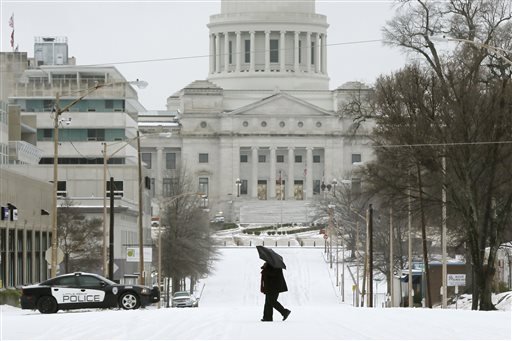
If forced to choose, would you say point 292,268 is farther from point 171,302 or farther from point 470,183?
point 470,183

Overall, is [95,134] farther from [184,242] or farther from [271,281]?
[271,281]

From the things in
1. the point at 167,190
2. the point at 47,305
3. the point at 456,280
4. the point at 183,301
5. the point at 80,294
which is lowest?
the point at 183,301

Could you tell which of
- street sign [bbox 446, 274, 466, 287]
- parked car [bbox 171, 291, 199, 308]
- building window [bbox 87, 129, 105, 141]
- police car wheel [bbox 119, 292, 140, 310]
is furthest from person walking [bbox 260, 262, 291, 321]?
building window [bbox 87, 129, 105, 141]

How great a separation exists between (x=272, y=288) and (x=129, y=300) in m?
15.3

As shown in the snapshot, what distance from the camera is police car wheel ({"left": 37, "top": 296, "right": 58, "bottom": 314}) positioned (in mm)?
43812

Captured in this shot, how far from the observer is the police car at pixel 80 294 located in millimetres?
43844

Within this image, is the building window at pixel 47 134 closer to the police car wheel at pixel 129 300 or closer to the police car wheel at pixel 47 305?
the police car wheel at pixel 129 300

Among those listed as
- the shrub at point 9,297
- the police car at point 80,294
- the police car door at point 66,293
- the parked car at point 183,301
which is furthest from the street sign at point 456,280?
the police car door at point 66,293

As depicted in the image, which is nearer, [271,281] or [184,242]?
[271,281]

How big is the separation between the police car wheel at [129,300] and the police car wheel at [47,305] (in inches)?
91.0

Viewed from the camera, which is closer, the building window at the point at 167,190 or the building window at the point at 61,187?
the building window at the point at 61,187

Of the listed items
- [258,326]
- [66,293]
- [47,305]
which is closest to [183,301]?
[66,293]

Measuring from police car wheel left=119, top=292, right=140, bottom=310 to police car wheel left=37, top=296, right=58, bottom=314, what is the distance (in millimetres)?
2311

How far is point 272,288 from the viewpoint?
1220 inches
